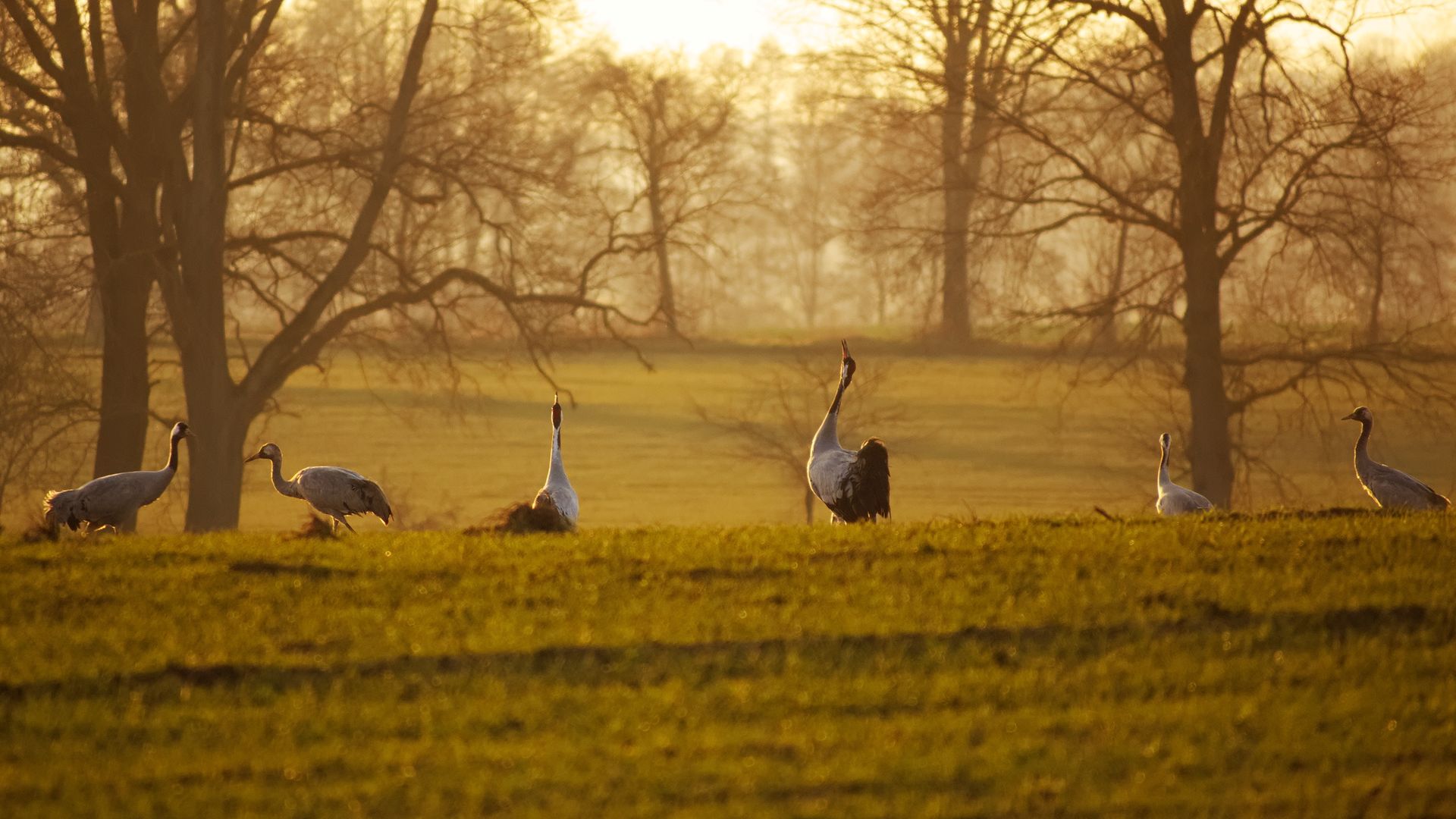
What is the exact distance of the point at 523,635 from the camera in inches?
396

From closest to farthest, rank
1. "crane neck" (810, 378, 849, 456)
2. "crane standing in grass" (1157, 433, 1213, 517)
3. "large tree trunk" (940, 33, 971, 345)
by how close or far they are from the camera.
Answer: "crane neck" (810, 378, 849, 456), "crane standing in grass" (1157, 433, 1213, 517), "large tree trunk" (940, 33, 971, 345)

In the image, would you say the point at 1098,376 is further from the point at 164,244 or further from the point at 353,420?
the point at 164,244

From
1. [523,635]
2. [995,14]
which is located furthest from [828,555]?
[995,14]

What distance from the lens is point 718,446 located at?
47250 mm

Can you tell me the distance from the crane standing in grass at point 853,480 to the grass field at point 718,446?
1553 cm

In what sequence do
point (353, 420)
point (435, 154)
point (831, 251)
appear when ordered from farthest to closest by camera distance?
1. point (831, 251)
2. point (353, 420)
3. point (435, 154)

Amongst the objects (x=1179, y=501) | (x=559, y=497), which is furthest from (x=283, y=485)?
(x=1179, y=501)

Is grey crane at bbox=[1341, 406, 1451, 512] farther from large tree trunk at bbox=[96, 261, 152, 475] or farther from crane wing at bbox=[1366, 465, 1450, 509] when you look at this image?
large tree trunk at bbox=[96, 261, 152, 475]

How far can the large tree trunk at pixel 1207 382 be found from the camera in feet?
95.0

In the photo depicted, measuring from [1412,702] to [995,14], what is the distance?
20.6m

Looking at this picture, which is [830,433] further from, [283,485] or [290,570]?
[290,570]

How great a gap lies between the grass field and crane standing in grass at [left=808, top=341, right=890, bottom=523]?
1553 cm

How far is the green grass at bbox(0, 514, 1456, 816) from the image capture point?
746cm

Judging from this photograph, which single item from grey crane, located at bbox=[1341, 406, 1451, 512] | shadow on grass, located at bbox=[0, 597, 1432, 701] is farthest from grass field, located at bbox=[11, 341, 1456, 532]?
shadow on grass, located at bbox=[0, 597, 1432, 701]
